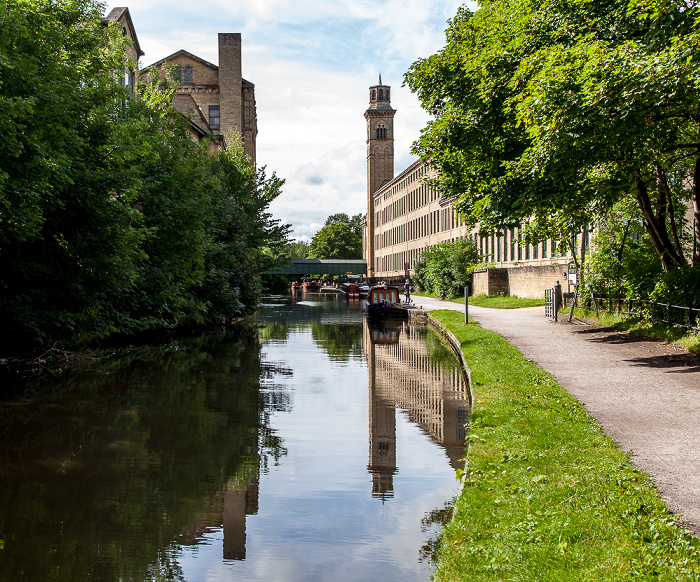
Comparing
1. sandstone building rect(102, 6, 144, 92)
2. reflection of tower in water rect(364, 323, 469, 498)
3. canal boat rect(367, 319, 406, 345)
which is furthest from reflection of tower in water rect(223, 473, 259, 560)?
sandstone building rect(102, 6, 144, 92)

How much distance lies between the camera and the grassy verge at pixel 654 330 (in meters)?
17.2

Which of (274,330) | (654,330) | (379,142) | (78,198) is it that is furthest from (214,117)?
(379,142)

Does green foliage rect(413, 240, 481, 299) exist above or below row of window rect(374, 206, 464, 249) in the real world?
below

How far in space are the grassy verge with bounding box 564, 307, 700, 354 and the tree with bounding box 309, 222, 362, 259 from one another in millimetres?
152116

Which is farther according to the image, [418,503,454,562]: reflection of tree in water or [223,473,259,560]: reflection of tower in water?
[223,473,259,560]: reflection of tower in water

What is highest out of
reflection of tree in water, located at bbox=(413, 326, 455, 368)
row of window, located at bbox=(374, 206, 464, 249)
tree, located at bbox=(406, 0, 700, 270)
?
row of window, located at bbox=(374, 206, 464, 249)

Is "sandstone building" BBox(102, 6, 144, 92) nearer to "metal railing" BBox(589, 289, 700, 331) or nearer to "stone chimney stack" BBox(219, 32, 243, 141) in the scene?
"metal railing" BBox(589, 289, 700, 331)

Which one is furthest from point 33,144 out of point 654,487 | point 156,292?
point 654,487

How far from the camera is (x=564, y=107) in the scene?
14.6 metres

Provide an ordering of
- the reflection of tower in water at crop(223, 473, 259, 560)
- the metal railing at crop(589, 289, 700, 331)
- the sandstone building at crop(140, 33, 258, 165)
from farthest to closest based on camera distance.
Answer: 1. the sandstone building at crop(140, 33, 258, 165)
2. the metal railing at crop(589, 289, 700, 331)
3. the reflection of tower in water at crop(223, 473, 259, 560)

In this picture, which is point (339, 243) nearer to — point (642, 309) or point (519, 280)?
point (519, 280)

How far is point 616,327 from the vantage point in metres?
23.5

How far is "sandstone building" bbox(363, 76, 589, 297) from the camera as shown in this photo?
49878 mm

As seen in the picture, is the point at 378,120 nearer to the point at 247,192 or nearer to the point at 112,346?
the point at 247,192
